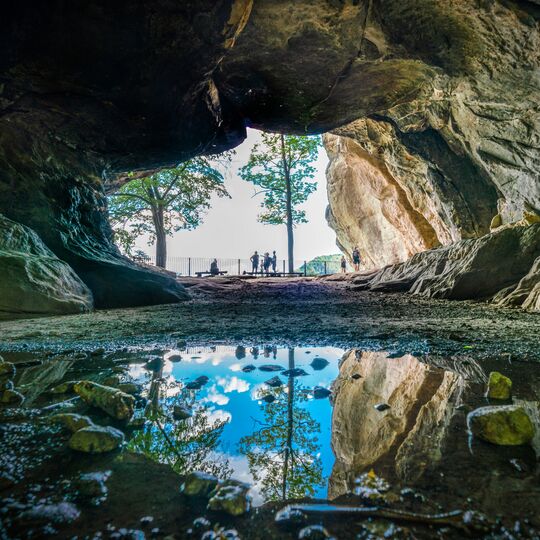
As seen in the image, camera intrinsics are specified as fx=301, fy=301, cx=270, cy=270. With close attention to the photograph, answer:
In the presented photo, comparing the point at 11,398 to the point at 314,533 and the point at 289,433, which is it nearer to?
the point at 289,433

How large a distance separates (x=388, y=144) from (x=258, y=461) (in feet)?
39.3

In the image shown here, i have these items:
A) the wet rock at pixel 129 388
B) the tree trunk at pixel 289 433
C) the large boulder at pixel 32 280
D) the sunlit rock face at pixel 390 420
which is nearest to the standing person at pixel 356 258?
the large boulder at pixel 32 280

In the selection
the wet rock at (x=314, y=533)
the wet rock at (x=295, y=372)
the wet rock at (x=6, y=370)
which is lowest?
the wet rock at (x=314, y=533)

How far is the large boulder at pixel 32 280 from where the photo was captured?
416 centimetres

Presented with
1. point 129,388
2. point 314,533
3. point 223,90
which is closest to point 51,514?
point 314,533

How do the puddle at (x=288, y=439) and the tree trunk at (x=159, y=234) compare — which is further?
the tree trunk at (x=159, y=234)

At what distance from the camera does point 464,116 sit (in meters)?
7.35

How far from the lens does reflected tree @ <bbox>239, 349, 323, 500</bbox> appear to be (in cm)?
86

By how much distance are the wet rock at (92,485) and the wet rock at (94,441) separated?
0.46ft

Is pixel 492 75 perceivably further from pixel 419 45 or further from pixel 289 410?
pixel 289 410

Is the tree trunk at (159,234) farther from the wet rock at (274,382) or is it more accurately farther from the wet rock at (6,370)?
the wet rock at (274,382)

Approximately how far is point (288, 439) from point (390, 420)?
436 mm

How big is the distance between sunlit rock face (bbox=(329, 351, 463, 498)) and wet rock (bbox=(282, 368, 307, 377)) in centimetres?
24

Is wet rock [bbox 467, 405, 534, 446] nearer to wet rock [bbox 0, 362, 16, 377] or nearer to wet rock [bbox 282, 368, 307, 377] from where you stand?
wet rock [bbox 282, 368, 307, 377]
